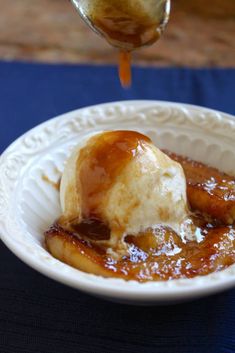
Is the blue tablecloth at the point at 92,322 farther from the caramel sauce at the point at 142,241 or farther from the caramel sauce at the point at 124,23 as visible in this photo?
the caramel sauce at the point at 124,23

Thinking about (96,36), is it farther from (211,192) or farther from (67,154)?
(211,192)

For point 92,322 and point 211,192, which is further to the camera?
point 211,192

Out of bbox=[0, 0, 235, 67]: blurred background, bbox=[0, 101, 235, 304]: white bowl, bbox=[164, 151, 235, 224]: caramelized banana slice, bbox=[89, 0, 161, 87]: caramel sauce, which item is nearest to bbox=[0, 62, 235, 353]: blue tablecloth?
bbox=[0, 101, 235, 304]: white bowl

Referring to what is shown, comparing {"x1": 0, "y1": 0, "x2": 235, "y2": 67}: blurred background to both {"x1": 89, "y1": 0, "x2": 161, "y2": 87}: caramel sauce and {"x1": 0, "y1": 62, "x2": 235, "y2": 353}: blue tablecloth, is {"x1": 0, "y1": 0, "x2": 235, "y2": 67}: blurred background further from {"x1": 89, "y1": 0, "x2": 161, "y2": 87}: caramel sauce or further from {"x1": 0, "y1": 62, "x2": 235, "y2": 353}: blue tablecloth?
{"x1": 0, "y1": 62, "x2": 235, "y2": 353}: blue tablecloth

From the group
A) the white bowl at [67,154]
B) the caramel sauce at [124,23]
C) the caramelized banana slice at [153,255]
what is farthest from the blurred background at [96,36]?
the caramelized banana slice at [153,255]

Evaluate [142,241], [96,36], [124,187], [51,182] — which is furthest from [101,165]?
[96,36]

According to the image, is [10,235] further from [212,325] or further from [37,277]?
[212,325]

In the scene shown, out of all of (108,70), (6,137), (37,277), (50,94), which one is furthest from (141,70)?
(37,277)
